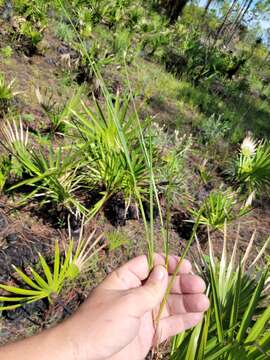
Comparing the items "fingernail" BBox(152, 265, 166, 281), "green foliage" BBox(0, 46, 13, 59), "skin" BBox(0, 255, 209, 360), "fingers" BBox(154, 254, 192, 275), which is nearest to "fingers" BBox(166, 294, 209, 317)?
"skin" BBox(0, 255, 209, 360)

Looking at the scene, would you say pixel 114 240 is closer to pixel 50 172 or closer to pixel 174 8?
pixel 50 172

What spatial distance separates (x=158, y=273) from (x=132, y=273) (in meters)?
0.18

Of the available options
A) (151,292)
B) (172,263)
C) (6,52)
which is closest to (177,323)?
(172,263)

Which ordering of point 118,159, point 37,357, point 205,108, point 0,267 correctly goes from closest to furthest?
point 37,357, point 0,267, point 118,159, point 205,108

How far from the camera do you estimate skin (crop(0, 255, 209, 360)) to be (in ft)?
3.36

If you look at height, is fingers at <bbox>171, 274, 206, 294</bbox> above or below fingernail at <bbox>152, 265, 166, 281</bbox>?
below

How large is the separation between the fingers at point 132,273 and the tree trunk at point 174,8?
40.2 ft

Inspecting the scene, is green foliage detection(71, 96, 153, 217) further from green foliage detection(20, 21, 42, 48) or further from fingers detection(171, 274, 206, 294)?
green foliage detection(20, 21, 42, 48)

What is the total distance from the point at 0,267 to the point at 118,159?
1.02m

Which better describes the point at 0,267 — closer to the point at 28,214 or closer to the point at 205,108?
the point at 28,214

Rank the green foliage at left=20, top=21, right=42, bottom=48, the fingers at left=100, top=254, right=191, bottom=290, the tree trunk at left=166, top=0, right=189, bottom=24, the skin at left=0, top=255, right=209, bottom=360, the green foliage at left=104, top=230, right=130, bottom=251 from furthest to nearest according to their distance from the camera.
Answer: the tree trunk at left=166, top=0, right=189, bottom=24
the green foliage at left=20, top=21, right=42, bottom=48
the green foliage at left=104, top=230, right=130, bottom=251
the fingers at left=100, top=254, right=191, bottom=290
the skin at left=0, top=255, right=209, bottom=360

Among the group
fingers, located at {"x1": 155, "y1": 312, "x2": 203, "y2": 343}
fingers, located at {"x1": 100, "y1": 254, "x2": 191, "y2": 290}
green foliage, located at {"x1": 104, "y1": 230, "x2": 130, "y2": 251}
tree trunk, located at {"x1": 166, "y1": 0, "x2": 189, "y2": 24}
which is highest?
tree trunk, located at {"x1": 166, "y1": 0, "x2": 189, "y2": 24}

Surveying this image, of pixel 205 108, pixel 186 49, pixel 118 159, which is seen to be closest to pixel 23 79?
pixel 118 159

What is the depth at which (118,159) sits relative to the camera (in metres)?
2.29
